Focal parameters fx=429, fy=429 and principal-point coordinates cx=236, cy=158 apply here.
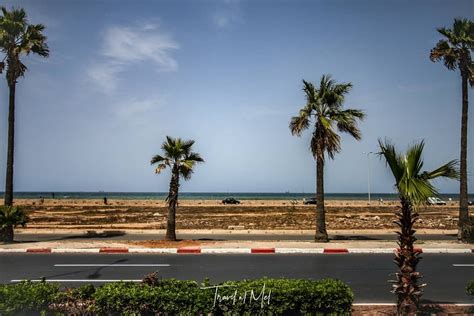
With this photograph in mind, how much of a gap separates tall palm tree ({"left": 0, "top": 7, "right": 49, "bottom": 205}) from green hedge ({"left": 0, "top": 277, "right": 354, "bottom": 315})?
15252 millimetres

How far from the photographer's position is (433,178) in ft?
24.7

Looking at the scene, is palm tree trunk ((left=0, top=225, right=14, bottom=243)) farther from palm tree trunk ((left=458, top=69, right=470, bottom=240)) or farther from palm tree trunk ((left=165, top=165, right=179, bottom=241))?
palm tree trunk ((left=458, top=69, right=470, bottom=240))

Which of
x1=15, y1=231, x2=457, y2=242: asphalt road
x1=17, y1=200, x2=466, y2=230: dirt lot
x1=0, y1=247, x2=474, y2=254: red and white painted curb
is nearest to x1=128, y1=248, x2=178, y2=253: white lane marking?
x1=0, y1=247, x2=474, y2=254: red and white painted curb

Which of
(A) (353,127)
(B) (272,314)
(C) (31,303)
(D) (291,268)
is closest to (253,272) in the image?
(D) (291,268)

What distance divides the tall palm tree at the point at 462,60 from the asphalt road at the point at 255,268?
13.7 feet

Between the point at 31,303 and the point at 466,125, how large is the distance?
21.0 meters

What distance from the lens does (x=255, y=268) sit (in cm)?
1442

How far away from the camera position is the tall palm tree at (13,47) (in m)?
21.0

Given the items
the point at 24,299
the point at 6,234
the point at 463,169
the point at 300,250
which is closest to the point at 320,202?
the point at 300,250

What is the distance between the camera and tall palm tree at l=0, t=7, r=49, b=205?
21047 mm

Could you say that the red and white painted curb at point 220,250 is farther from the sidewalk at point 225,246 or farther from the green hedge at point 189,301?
the green hedge at point 189,301

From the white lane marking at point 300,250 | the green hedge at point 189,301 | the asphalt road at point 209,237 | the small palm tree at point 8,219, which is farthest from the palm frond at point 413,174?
the small palm tree at point 8,219

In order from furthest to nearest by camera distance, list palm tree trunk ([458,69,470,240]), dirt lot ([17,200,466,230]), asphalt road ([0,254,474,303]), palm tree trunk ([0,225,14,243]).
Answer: dirt lot ([17,200,466,230])
palm tree trunk ([458,69,470,240])
palm tree trunk ([0,225,14,243])
asphalt road ([0,254,474,303])

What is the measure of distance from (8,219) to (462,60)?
Result: 2344cm
